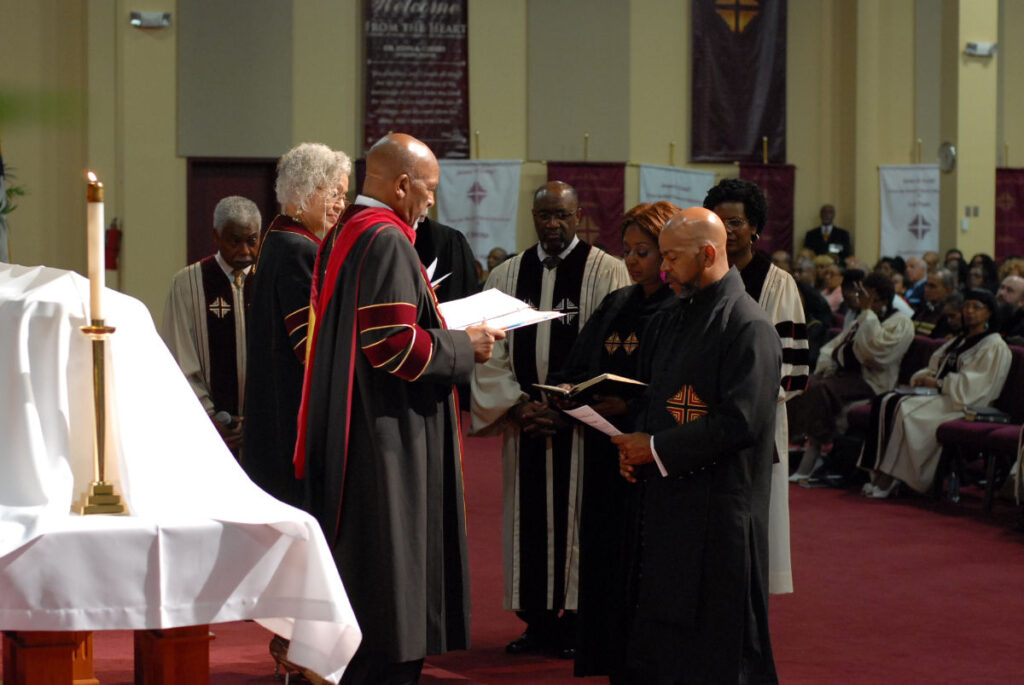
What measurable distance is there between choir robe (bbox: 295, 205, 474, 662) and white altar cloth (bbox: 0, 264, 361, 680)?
1.06 meters

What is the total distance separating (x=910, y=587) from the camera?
6.16 m

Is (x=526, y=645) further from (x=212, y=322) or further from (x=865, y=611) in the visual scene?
(x=212, y=322)

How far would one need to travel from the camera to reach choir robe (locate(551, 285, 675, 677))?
4.22m

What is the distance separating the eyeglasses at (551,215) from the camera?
4.88 m

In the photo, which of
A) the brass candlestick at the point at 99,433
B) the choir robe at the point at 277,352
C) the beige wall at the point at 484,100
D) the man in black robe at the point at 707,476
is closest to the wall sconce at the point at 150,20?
the beige wall at the point at 484,100

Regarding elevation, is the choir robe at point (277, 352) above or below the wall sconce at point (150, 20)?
below

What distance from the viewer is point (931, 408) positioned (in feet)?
28.3

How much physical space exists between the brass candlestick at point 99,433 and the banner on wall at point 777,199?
15351 millimetres

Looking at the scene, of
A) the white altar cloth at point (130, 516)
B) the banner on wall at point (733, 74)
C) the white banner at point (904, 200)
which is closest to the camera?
the white altar cloth at point (130, 516)

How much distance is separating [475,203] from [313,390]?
12.8 metres

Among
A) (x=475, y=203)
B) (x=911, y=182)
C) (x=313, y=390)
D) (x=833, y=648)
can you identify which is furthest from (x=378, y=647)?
(x=911, y=182)

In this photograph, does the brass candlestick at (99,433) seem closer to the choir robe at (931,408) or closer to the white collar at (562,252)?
the white collar at (562,252)

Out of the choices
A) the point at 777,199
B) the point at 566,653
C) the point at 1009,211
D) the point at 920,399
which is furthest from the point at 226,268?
the point at 1009,211

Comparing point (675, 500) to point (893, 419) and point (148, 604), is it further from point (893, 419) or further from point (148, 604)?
point (893, 419)
